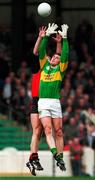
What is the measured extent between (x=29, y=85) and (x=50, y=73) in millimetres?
10454

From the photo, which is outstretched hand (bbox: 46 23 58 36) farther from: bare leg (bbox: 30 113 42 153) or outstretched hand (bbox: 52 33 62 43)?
bare leg (bbox: 30 113 42 153)

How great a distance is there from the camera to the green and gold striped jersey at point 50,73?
23.1 m

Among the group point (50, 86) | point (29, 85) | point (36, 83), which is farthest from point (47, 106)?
point (29, 85)

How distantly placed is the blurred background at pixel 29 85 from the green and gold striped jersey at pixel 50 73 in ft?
26.2

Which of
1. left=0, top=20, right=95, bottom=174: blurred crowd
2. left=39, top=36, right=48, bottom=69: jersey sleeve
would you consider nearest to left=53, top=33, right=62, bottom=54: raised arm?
left=39, top=36, right=48, bottom=69: jersey sleeve

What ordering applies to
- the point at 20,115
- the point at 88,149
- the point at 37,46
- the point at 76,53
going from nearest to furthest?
the point at 37,46 < the point at 88,149 < the point at 20,115 < the point at 76,53

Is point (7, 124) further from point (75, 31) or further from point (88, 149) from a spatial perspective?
point (75, 31)

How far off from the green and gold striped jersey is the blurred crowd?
323 inches

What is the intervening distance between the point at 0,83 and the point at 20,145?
249cm

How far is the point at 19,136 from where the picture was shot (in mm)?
32906

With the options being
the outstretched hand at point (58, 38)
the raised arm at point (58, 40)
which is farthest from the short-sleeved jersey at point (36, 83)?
the outstretched hand at point (58, 38)

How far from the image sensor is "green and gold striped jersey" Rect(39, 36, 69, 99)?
23.1 meters

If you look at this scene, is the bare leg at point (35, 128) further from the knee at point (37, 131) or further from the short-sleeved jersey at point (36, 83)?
the short-sleeved jersey at point (36, 83)

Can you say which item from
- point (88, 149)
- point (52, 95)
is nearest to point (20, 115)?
point (88, 149)
